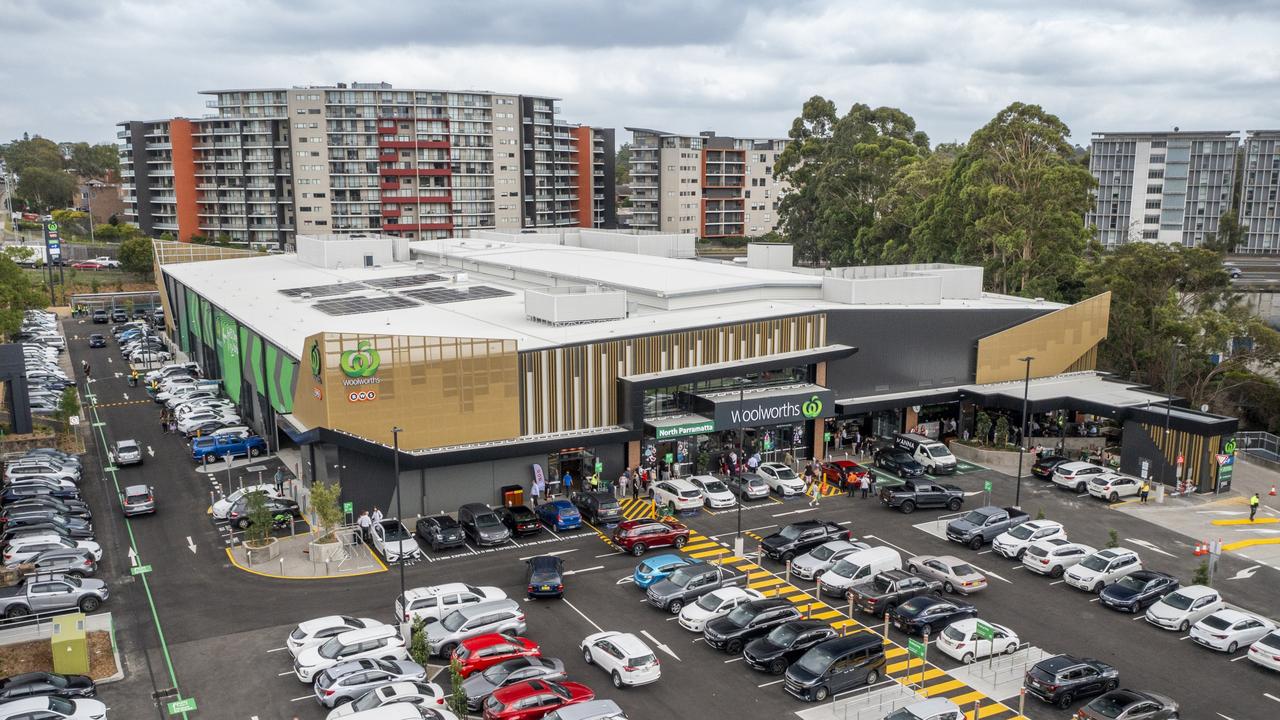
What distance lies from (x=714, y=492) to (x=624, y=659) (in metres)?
17.2

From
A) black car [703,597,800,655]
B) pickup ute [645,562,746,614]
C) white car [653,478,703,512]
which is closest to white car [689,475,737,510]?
white car [653,478,703,512]

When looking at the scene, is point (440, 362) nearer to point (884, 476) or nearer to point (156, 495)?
point (156, 495)

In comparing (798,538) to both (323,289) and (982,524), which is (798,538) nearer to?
(982,524)

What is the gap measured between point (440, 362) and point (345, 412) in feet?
14.4

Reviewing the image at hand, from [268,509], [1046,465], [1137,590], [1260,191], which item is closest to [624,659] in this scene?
[268,509]

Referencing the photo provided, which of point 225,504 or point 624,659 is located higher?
point 225,504

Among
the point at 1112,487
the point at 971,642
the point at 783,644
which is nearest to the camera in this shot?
the point at 783,644

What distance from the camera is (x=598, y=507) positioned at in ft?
137

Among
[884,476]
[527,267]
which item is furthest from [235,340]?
[884,476]

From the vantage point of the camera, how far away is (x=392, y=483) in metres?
41.7

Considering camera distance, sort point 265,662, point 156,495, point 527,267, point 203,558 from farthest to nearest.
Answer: point 527,267 → point 156,495 → point 203,558 → point 265,662

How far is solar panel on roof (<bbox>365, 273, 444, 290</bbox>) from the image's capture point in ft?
230

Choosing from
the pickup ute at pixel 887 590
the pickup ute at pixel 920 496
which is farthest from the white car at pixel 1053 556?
the pickup ute at pixel 920 496

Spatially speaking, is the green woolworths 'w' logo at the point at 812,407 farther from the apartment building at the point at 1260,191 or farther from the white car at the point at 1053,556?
the apartment building at the point at 1260,191
